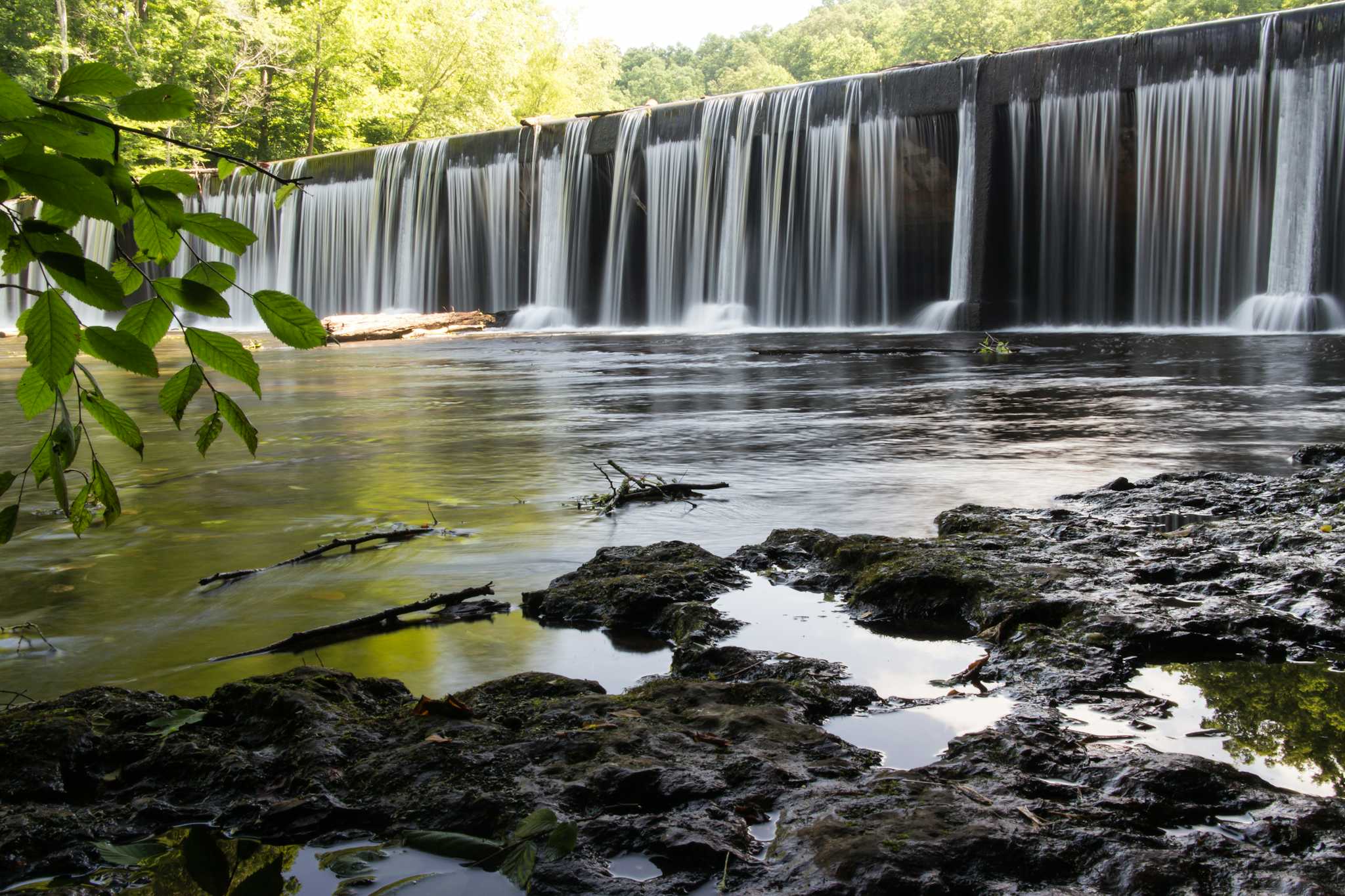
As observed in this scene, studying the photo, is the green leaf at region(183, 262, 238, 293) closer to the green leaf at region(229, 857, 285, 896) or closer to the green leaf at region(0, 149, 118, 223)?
the green leaf at region(0, 149, 118, 223)

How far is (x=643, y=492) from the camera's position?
171 inches

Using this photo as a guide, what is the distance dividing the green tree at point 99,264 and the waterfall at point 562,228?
23930mm

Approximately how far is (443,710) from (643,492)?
2417 millimetres

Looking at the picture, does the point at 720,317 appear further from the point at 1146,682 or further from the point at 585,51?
the point at 585,51

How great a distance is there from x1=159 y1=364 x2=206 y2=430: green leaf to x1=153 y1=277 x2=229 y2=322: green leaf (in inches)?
4.3

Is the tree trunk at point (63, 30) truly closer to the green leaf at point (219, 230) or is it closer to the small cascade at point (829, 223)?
the small cascade at point (829, 223)

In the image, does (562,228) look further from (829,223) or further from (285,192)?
(285,192)

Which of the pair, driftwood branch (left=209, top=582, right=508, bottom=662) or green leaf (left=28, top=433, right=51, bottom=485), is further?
driftwood branch (left=209, top=582, right=508, bottom=662)

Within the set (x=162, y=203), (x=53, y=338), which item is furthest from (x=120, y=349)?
(x=162, y=203)

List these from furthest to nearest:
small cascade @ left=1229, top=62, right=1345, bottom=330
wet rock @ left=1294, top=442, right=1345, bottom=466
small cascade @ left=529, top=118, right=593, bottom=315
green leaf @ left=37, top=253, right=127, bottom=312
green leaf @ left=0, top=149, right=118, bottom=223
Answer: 1. small cascade @ left=529, top=118, right=593, bottom=315
2. small cascade @ left=1229, top=62, right=1345, bottom=330
3. wet rock @ left=1294, top=442, right=1345, bottom=466
4. green leaf @ left=37, top=253, right=127, bottom=312
5. green leaf @ left=0, top=149, right=118, bottom=223

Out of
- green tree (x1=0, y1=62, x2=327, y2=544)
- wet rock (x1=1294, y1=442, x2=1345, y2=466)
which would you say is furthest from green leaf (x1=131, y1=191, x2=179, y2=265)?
wet rock (x1=1294, y1=442, x2=1345, y2=466)

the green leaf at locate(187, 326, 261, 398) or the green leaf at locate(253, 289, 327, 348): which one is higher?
the green leaf at locate(253, 289, 327, 348)

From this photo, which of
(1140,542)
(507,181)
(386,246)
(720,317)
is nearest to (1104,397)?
(1140,542)

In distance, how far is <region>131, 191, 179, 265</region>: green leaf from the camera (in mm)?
1300
